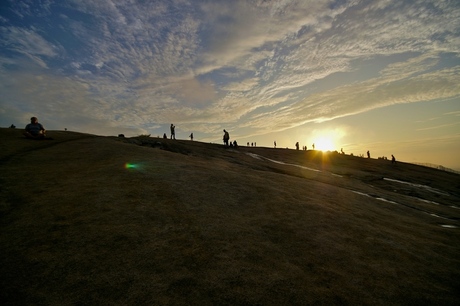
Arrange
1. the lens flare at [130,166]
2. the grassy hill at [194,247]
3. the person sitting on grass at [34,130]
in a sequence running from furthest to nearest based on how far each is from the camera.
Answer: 1. the person sitting on grass at [34,130]
2. the lens flare at [130,166]
3. the grassy hill at [194,247]

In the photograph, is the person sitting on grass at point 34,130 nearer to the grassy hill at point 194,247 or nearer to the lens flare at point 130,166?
the grassy hill at point 194,247

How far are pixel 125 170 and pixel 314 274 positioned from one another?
28.6 ft

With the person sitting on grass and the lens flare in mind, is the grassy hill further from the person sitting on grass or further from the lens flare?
the person sitting on grass

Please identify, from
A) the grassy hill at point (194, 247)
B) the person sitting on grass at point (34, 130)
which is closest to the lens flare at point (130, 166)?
the grassy hill at point (194, 247)

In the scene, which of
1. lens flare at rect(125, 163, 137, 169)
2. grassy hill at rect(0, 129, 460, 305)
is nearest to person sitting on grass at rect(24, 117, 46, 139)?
grassy hill at rect(0, 129, 460, 305)

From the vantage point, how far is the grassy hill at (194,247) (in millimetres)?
4449

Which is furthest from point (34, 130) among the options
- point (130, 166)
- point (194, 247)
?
point (194, 247)

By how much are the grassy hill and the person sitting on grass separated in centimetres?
777

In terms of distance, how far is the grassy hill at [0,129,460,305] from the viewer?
445 centimetres

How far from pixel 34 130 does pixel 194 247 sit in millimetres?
17654

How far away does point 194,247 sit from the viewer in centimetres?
576

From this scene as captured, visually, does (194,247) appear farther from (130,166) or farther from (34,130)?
(34,130)

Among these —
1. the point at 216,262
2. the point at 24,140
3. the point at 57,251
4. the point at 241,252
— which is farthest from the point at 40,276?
the point at 24,140

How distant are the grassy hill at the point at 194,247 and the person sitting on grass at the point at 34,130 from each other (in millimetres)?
7770
